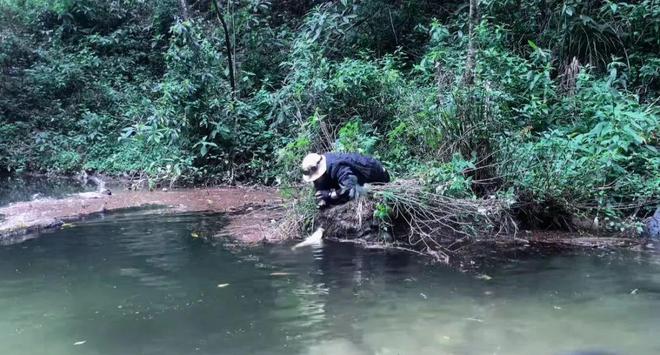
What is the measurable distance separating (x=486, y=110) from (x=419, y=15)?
730cm

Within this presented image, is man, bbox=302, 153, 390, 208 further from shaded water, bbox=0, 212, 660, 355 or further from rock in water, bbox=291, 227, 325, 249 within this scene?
shaded water, bbox=0, 212, 660, 355

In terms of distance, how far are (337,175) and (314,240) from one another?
0.89m

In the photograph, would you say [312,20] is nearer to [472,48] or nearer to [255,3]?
[255,3]

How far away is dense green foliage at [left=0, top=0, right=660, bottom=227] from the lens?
26.7ft

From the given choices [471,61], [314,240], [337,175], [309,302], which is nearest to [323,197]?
[337,175]

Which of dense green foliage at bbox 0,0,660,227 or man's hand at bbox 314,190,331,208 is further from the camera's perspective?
dense green foliage at bbox 0,0,660,227

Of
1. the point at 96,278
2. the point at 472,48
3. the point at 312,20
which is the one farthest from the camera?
the point at 312,20

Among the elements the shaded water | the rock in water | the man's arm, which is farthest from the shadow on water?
the man's arm

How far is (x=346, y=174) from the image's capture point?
752 centimetres

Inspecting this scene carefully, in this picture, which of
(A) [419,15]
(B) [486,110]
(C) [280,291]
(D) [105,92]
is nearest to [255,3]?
(A) [419,15]

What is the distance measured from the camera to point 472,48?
9203 millimetres

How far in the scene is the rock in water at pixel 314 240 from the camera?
7.41 meters

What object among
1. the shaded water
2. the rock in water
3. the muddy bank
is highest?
the muddy bank

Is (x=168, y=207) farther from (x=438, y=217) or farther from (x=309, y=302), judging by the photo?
(x=309, y=302)
